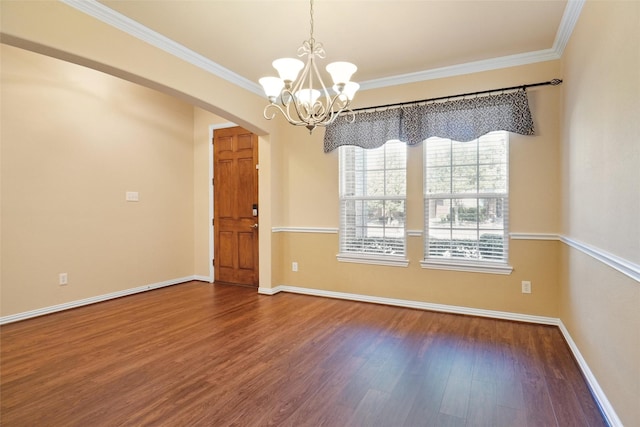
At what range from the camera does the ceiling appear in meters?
2.56

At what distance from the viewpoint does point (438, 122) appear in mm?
3684

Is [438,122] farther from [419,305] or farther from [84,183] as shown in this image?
[84,183]

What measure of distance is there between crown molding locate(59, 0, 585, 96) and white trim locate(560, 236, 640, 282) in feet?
5.63

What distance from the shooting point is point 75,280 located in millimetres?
3982

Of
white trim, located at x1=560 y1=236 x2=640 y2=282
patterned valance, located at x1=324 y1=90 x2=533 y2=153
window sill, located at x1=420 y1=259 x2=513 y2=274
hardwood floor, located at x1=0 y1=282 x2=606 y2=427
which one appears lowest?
hardwood floor, located at x1=0 y1=282 x2=606 y2=427

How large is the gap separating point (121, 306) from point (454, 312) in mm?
3877

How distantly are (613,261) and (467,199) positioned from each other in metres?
1.90

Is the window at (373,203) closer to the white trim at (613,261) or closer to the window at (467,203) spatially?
the window at (467,203)

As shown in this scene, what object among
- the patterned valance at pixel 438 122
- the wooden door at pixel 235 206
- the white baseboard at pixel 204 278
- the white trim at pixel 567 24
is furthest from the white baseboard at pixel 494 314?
the white trim at pixel 567 24

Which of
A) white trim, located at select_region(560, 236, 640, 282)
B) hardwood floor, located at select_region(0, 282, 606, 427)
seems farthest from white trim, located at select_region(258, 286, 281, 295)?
white trim, located at select_region(560, 236, 640, 282)

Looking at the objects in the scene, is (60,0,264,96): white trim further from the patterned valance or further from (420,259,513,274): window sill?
(420,259,513,274): window sill

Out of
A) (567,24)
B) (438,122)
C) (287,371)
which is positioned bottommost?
(287,371)

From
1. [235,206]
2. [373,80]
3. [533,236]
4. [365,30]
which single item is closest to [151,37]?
[365,30]

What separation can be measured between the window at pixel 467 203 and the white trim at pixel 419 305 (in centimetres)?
45
